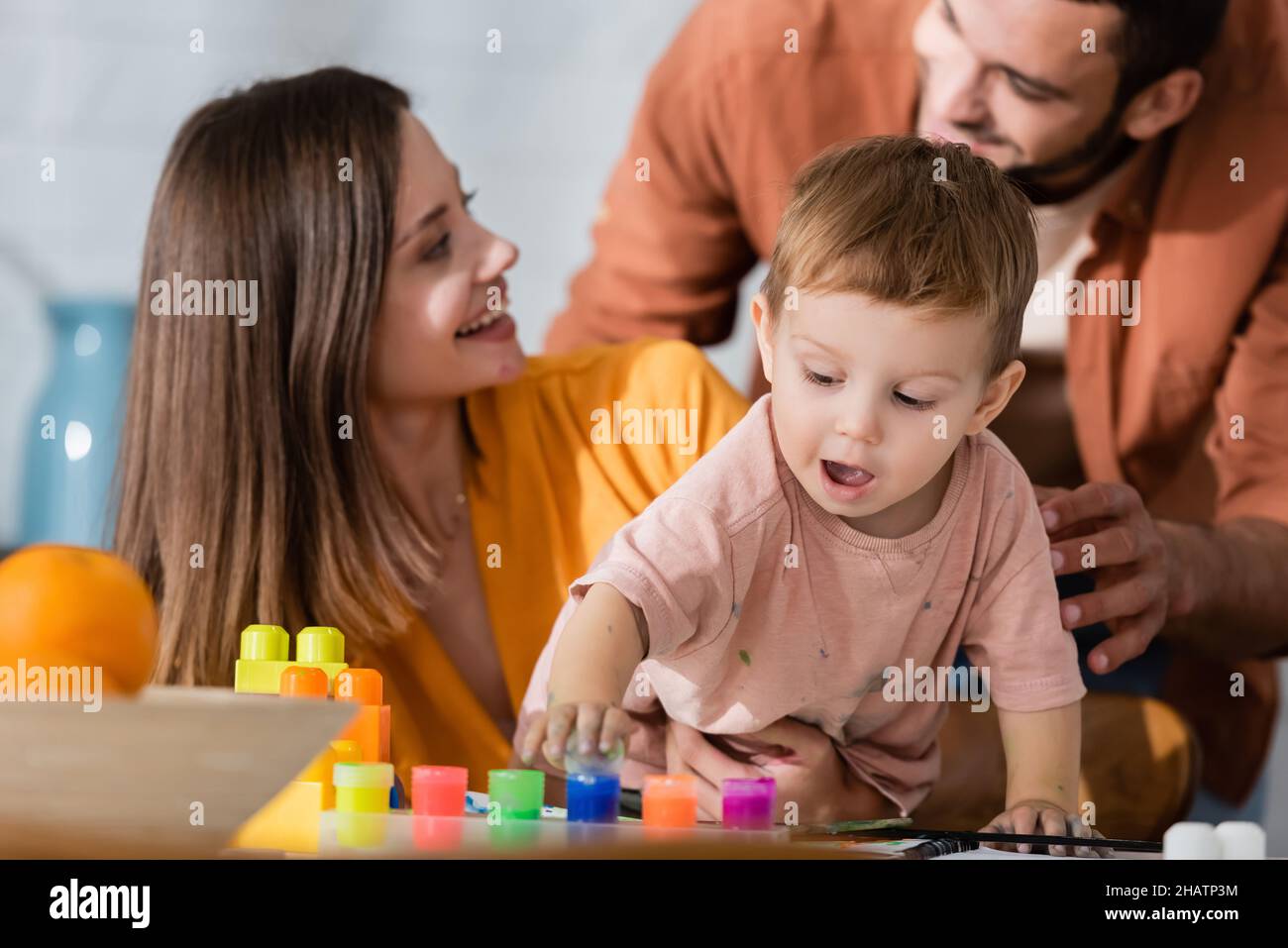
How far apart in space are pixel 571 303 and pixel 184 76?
0.62m

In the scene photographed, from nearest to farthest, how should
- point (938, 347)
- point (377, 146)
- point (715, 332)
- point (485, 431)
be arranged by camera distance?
point (938, 347), point (377, 146), point (485, 431), point (715, 332)

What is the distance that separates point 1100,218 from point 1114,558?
0.61m

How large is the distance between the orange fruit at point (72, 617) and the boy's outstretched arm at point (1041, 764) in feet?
2.25

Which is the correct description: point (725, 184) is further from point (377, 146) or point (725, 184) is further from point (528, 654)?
point (528, 654)

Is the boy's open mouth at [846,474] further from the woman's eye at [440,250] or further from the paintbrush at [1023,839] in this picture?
the woman's eye at [440,250]

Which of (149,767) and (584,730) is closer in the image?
(149,767)

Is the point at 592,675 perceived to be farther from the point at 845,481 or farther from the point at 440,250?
the point at 440,250

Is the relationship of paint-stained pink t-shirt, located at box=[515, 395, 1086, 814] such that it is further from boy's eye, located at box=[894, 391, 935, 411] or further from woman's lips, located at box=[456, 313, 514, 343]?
woman's lips, located at box=[456, 313, 514, 343]

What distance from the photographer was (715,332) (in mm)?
2154

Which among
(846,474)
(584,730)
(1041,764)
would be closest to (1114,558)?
(1041,764)

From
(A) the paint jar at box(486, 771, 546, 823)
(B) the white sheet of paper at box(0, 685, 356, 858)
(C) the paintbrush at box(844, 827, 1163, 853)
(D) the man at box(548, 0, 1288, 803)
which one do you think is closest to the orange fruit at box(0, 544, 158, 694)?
(B) the white sheet of paper at box(0, 685, 356, 858)

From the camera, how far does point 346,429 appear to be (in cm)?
161

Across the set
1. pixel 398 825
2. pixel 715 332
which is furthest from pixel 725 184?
pixel 398 825

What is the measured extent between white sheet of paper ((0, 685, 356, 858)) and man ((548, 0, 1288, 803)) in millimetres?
1223
